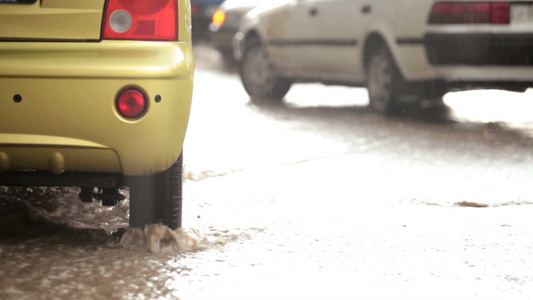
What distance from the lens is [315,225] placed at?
16.9 ft

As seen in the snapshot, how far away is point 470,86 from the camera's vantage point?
9.19m

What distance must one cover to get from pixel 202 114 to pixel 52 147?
6306 mm

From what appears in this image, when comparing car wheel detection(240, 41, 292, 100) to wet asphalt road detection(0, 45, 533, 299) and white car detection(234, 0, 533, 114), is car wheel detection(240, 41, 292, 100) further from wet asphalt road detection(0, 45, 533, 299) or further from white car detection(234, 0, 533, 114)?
wet asphalt road detection(0, 45, 533, 299)

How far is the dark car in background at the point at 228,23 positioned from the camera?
15.4 metres

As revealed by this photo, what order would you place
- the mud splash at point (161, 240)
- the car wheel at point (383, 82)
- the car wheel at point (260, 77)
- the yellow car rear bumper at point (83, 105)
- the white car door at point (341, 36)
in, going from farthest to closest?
the car wheel at point (260, 77) → the white car door at point (341, 36) → the car wheel at point (383, 82) → the mud splash at point (161, 240) → the yellow car rear bumper at point (83, 105)

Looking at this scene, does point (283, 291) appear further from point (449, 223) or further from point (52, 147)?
point (449, 223)

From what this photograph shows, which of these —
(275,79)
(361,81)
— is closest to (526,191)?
(361,81)

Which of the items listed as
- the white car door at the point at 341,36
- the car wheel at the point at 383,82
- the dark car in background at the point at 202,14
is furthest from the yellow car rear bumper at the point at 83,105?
the dark car in background at the point at 202,14

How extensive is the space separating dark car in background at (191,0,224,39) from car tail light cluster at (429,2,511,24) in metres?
9.35

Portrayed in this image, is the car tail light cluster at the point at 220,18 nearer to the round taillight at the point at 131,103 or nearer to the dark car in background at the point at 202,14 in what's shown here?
the dark car in background at the point at 202,14

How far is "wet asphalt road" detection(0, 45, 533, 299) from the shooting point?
13.1 feet

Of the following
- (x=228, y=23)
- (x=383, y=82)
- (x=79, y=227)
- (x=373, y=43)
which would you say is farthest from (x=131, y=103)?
(x=228, y=23)

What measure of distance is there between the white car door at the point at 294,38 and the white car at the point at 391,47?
0.01 m

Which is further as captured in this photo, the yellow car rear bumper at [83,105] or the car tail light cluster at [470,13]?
the car tail light cluster at [470,13]
